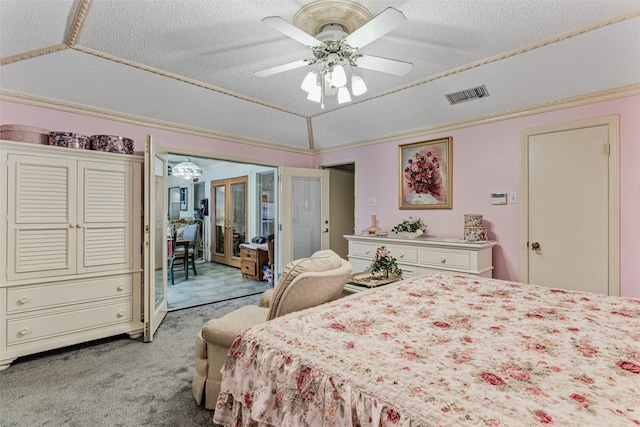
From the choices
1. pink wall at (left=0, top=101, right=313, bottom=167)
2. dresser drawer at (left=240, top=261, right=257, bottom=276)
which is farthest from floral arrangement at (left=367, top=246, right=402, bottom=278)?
dresser drawer at (left=240, top=261, right=257, bottom=276)

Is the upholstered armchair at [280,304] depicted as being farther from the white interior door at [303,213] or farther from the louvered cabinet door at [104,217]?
the white interior door at [303,213]

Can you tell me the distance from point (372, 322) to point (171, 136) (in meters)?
3.51

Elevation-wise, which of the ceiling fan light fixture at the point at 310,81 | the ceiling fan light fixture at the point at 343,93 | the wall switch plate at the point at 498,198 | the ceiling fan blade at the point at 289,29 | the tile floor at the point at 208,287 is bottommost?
the tile floor at the point at 208,287

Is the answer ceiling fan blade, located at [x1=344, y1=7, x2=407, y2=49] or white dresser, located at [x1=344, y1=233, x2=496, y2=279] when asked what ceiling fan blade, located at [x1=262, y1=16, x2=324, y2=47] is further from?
white dresser, located at [x1=344, y1=233, x2=496, y2=279]

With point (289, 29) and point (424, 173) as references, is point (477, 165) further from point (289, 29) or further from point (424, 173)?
point (289, 29)

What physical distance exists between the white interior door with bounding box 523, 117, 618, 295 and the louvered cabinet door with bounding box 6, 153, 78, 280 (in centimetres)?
433

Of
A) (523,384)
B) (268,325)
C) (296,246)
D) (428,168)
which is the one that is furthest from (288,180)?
(523,384)

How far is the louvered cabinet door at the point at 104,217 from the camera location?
2.83m

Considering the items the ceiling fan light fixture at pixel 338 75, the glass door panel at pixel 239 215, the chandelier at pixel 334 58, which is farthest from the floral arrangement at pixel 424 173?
the glass door panel at pixel 239 215

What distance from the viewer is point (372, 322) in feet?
4.51

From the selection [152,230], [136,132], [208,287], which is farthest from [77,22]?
[208,287]

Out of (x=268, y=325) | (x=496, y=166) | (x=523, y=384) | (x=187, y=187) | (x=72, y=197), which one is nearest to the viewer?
(x=523, y=384)

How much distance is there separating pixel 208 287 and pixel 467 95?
4.56 meters

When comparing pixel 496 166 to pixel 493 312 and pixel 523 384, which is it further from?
pixel 523 384
